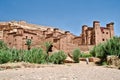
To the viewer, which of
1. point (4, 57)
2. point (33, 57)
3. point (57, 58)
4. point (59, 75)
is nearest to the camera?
point (59, 75)

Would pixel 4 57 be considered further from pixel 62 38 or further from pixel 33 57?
pixel 62 38

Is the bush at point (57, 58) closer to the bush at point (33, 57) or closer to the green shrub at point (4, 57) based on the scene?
the bush at point (33, 57)

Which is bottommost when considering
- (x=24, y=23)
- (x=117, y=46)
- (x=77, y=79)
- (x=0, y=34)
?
(x=77, y=79)

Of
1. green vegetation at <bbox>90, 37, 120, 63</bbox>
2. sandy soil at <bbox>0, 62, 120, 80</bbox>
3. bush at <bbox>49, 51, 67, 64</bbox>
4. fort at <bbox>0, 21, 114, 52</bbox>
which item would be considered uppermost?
fort at <bbox>0, 21, 114, 52</bbox>

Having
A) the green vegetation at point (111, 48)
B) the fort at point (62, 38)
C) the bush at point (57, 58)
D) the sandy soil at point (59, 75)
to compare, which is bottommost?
the sandy soil at point (59, 75)

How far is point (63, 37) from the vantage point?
54.9 metres

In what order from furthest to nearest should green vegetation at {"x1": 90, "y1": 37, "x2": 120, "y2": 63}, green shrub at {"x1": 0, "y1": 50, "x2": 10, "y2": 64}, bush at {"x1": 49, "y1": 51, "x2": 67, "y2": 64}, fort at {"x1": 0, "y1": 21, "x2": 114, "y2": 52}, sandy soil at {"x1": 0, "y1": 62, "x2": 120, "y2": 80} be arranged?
1. fort at {"x1": 0, "y1": 21, "x2": 114, "y2": 52}
2. bush at {"x1": 49, "y1": 51, "x2": 67, "y2": 64}
3. green vegetation at {"x1": 90, "y1": 37, "x2": 120, "y2": 63}
4. green shrub at {"x1": 0, "y1": 50, "x2": 10, "y2": 64}
5. sandy soil at {"x1": 0, "y1": 62, "x2": 120, "y2": 80}

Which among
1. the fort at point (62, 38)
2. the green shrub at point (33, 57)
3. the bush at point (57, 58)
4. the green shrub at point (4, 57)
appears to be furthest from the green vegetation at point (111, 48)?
the fort at point (62, 38)

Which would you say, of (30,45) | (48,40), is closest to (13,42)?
(30,45)

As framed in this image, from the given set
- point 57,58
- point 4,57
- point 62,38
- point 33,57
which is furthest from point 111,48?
point 62,38

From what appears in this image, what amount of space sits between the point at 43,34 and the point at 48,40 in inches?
261

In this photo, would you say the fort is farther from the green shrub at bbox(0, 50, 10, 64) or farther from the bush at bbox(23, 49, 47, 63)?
the green shrub at bbox(0, 50, 10, 64)

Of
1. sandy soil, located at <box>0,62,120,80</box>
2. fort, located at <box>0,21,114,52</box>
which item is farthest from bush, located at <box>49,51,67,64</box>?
sandy soil, located at <box>0,62,120,80</box>

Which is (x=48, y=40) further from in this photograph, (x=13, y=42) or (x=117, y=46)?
(x=117, y=46)
